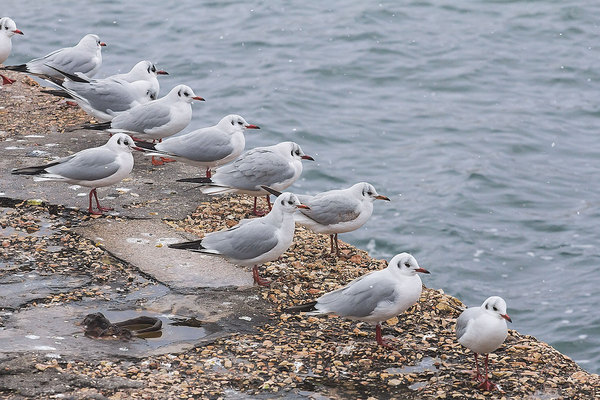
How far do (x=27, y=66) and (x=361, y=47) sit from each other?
9.86 meters

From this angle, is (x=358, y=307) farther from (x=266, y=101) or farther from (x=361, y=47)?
(x=361, y=47)

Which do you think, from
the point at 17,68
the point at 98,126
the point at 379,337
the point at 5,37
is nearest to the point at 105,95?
the point at 98,126

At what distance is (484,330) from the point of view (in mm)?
5621

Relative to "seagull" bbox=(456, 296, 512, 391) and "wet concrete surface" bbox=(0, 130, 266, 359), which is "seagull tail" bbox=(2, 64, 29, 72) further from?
"seagull" bbox=(456, 296, 512, 391)

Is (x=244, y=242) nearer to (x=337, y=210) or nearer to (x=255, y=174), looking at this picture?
(x=337, y=210)

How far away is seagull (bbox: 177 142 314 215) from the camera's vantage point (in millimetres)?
7836

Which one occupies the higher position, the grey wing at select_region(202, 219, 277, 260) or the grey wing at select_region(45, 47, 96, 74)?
the grey wing at select_region(45, 47, 96, 74)

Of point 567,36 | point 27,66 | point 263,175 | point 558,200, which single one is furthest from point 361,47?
point 263,175

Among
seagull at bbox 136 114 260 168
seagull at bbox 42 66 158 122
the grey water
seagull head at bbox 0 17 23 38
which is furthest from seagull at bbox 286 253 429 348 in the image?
seagull head at bbox 0 17 23 38

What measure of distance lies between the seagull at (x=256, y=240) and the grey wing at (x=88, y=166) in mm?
1433

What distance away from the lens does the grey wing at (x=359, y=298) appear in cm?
605

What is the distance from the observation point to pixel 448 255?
12156 millimetres

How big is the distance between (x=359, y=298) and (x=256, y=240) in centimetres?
106

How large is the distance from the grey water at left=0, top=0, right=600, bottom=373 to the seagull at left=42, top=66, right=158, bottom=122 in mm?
4241
